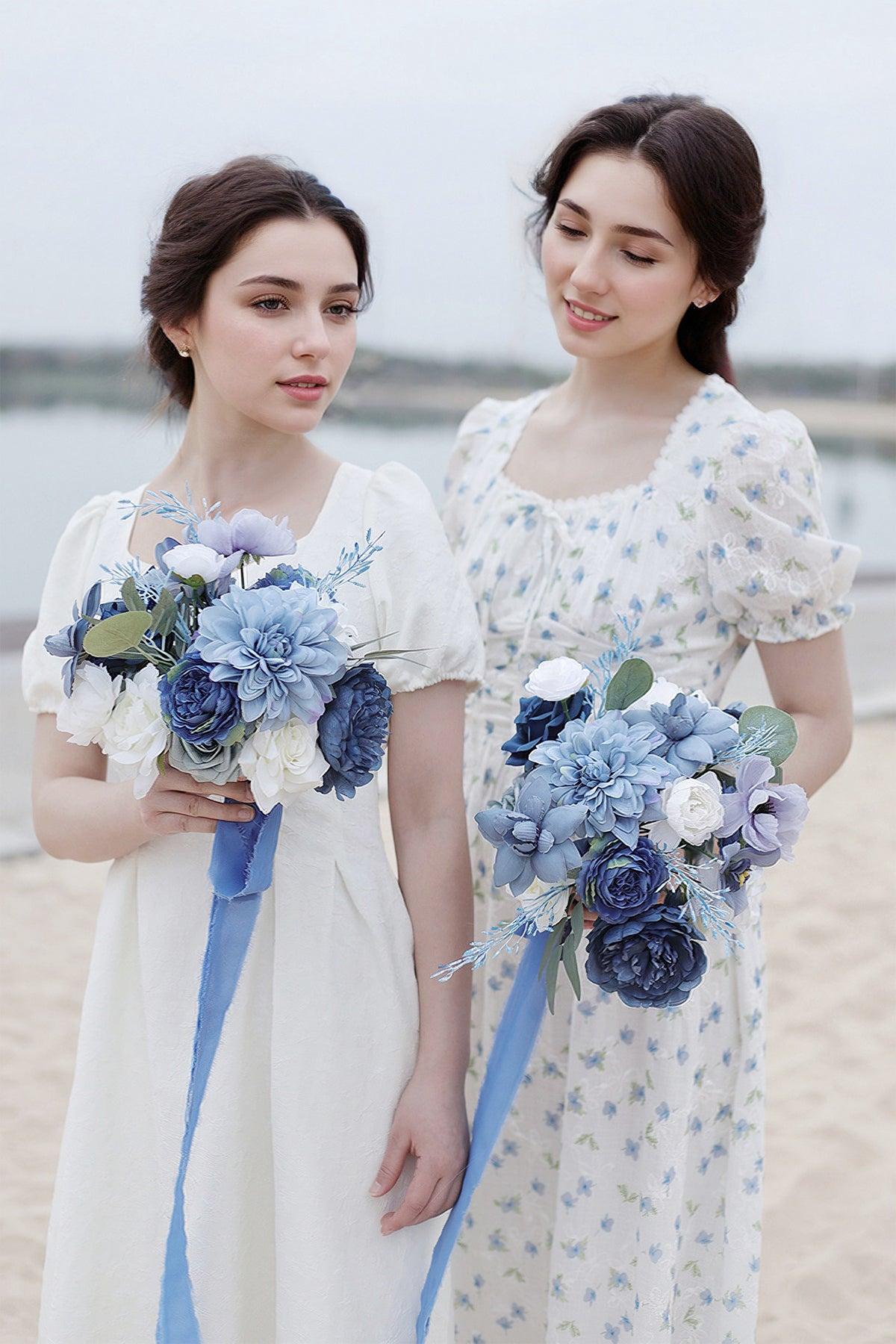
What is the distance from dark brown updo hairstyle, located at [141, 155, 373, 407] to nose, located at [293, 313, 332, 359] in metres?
0.13

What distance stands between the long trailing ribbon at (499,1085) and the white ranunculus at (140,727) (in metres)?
0.56

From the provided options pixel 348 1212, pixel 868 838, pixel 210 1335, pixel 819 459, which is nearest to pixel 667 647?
pixel 819 459

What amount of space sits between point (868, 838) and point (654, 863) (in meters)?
7.05

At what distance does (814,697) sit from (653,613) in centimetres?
29

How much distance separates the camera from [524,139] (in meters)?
2.39

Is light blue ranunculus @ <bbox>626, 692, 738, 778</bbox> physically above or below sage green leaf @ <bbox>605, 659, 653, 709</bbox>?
below

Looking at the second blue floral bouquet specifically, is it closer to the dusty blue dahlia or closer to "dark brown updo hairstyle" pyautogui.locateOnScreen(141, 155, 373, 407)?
the dusty blue dahlia

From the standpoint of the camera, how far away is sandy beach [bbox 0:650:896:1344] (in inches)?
147

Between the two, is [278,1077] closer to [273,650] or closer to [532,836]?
[532,836]

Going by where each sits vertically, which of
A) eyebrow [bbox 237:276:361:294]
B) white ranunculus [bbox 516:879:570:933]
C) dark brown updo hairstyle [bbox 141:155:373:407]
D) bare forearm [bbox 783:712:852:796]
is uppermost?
dark brown updo hairstyle [bbox 141:155:373:407]

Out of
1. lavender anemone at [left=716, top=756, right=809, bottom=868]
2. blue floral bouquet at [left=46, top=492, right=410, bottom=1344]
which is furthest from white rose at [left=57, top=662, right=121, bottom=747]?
lavender anemone at [left=716, top=756, right=809, bottom=868]

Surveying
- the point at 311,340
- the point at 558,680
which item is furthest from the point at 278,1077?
the point at 311,340

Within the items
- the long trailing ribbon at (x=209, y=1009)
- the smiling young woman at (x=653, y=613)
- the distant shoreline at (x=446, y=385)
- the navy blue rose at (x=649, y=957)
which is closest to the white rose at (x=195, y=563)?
the long trailing ribbon at (x=209, y=1009)

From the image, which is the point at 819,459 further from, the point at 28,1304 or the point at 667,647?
the point at 28,1304
